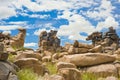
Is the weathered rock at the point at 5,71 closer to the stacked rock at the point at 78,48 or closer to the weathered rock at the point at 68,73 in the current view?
the weathered rock at the point at 68,73

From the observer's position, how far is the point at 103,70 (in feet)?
80.6

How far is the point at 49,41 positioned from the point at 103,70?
4398 centimetres

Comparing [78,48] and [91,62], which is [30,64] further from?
[78,48]

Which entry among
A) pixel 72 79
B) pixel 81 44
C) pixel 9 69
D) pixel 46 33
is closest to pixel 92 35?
pixel 46 33

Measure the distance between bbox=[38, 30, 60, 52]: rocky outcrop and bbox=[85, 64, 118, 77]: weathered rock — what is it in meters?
36.8

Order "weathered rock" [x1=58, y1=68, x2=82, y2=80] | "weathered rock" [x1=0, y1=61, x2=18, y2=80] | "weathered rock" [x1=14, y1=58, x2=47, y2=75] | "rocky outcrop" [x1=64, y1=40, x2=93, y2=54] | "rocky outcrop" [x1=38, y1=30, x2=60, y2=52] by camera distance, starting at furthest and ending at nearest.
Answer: "rocky outcrop" [x1=38, y1=30, x2=60, y2=52] → "rocky outcrop" [x1=64, y1=40, x2=93, y2=54] → "weathered rock" [x1=14, y1=58, x2=47, y2=75] → "weathered rock" [x1=58, y1=68, x2=82, y2=80] → "weathered rock" [x1=0, y1=61, x2=18, y2=80]

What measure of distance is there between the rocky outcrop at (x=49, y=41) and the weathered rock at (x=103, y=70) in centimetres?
3680

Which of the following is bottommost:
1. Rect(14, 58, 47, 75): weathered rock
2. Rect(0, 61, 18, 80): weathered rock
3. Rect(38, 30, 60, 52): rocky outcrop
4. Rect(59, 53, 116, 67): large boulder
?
Rect(38, 30, 60, 52): rocky outcrop

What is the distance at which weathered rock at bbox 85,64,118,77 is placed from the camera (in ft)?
79.7

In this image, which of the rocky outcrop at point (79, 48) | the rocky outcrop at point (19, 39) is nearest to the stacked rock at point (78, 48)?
the rocky outcrop at point (79, 48)

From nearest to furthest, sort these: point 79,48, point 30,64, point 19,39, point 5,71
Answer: point 5,71 < point 30,64 < point 79,48 < point 19,39

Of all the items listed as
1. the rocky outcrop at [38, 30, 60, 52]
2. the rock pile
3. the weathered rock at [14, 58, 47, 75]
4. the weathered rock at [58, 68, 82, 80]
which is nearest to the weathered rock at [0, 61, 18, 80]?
the weathered rock at [14, 58, 47, 75]

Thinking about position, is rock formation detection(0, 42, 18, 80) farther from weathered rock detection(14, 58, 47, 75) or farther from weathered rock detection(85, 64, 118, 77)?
weathered rock detection(85, 64, 118, 77)

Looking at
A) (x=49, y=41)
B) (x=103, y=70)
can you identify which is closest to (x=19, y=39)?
(x=49, y=41)
